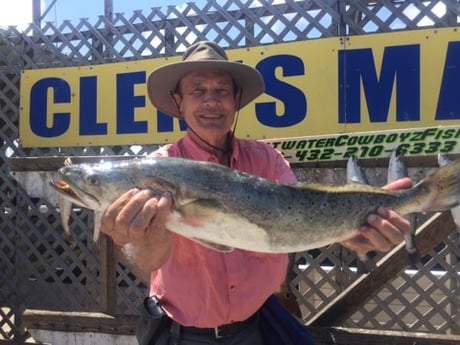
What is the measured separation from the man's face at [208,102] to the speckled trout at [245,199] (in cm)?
35

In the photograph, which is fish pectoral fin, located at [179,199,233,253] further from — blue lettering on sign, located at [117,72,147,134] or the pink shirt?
blue lettering on sign, located at [117,72,147,134]

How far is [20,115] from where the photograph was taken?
5.44 m

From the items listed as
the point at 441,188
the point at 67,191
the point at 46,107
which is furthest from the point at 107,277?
the point at 441,188

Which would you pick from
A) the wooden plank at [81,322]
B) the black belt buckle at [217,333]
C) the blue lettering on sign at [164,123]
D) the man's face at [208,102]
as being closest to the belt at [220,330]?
the black belt buckle at [217,333]

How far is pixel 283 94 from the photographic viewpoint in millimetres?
4547

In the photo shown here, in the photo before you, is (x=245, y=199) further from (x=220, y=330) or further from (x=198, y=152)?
(x=220, y=330)

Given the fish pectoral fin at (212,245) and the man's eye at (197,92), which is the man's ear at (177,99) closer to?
the man's eye at (197,92)

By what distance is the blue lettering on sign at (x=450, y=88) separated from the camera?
4.07 metres

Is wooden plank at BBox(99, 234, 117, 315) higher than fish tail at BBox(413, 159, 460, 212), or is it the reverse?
fish tail at BBox(413, 159, 460, 212)

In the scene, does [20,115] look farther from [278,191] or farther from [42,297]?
[278,191]

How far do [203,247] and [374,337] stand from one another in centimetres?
157

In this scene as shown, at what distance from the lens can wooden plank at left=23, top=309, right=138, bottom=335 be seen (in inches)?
153

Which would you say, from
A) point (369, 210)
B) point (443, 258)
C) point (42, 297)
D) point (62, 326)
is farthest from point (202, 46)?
point (42, 297)

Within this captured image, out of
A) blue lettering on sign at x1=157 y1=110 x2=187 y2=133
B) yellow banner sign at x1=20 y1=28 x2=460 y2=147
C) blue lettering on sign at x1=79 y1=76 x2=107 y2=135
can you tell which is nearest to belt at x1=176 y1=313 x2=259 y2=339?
yellow banner sign at x1=20 y1=28 x2=460 y2=147
